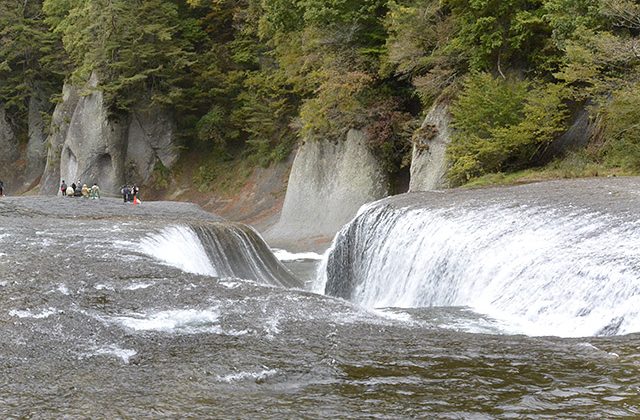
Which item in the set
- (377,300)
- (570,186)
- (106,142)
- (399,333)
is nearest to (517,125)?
(570,186)

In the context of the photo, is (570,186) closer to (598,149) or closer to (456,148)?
(598,149)

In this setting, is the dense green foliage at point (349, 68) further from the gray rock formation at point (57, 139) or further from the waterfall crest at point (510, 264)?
the waterfall crest at point (510, 264)

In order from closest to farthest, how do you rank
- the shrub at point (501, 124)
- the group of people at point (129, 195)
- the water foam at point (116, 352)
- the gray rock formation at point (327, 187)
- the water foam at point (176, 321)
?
1. the water foam at point (116, 352)
2. the water foam at point (176, 321)
3. the shrub at point (501, 124)
4. the group of people at point (129, 195)
5. the gray rock formation at point (327, 187)

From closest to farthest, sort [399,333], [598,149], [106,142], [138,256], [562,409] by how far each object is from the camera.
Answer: [562,409]
[399,333]
[138,256]
[598,149]
[106,142]

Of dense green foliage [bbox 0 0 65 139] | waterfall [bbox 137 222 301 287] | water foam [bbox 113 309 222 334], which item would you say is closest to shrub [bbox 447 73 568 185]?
waterfall [bbox 137 222 301 287]

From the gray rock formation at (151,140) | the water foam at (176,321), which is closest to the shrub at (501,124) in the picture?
the water foam at (176,321)

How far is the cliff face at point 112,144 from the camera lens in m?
41.3

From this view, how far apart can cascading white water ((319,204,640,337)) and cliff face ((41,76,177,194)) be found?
27718 millimetres

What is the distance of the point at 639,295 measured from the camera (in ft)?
25.3

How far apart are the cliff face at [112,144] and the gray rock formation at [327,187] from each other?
1360 centimetres

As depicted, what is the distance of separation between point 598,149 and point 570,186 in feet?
16.6

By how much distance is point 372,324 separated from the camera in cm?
792

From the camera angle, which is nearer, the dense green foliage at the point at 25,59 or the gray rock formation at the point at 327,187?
the gray rock formation at the point at 327,187

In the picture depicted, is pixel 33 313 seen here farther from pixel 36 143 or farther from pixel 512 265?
pixel 36 143
